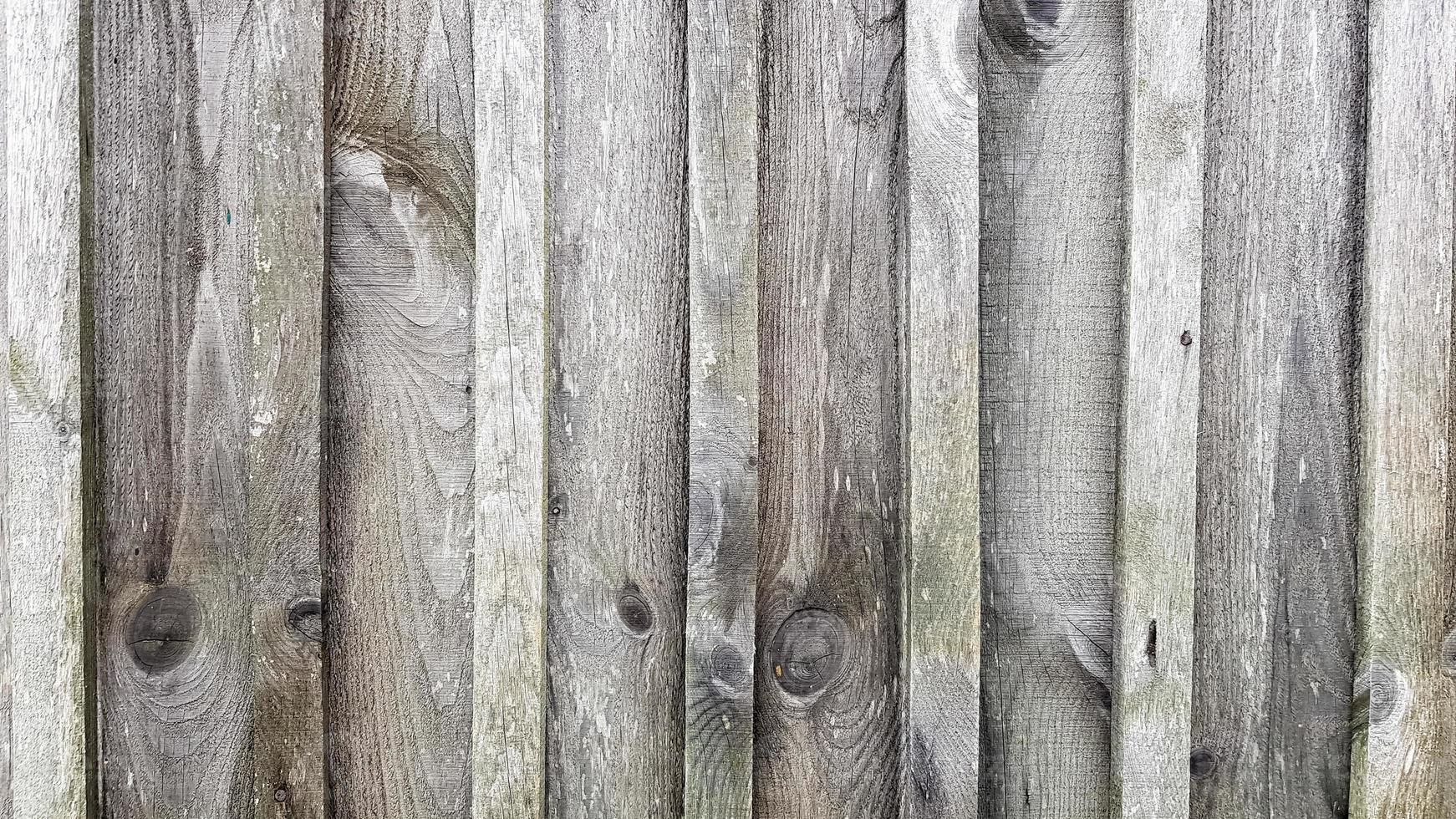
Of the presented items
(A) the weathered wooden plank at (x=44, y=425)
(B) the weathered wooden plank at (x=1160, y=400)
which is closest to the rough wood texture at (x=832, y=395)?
(B) the weathered wooden plank at (x=1160, y=400)

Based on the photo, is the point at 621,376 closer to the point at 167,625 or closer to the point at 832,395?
the point at 832,395

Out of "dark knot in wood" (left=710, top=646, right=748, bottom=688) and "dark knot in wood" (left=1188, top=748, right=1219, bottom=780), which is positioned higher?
"dark knot in wood" (left=710, top=646, right=748, bottom=688)

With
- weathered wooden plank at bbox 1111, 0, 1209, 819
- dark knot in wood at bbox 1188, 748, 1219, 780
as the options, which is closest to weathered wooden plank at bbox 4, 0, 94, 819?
weathered wooden plank at bbox 1111, 0, 1209, 819

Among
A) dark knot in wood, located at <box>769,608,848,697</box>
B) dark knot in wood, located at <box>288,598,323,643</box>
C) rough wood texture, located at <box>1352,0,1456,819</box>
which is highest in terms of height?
rough wood texture, located at <box>1352,0,1456,819</box>

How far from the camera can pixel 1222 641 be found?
1.14m

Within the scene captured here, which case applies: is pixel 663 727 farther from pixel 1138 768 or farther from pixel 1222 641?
pixel 1222 641

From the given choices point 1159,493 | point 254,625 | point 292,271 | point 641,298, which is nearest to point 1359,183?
point 1159,493

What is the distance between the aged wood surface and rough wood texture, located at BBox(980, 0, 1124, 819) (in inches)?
13.3

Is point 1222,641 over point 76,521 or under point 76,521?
under

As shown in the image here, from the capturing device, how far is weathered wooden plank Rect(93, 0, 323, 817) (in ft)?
3.63

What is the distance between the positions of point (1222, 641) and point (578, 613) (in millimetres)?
928

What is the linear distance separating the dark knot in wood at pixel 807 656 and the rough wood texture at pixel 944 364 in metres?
0.11

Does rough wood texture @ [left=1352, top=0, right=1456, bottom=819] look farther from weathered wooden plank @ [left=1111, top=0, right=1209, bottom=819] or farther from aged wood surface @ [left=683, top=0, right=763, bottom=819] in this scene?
aged wood surface @ [left=683, top=0, right=763, bottom=819]

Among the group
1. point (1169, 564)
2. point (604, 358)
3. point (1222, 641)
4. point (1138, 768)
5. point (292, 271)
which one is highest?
point (292, 271)
